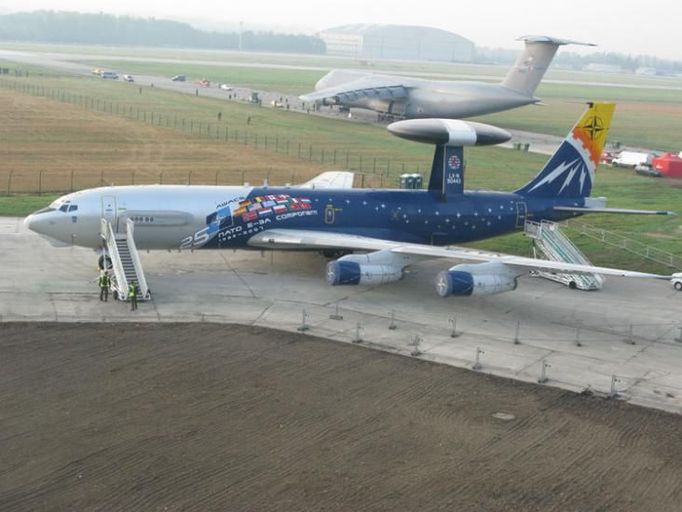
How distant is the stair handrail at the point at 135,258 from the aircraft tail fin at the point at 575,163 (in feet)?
73.8

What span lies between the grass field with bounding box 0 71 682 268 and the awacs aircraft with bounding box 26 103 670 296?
19.6 feet

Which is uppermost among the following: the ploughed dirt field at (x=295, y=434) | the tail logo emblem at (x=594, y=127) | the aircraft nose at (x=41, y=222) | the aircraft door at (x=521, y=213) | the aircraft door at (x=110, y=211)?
the tail logo emblem at (x=594, y=127)

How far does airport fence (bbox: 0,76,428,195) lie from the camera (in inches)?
3046

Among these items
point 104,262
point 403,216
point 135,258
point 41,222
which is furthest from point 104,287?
point 403,216

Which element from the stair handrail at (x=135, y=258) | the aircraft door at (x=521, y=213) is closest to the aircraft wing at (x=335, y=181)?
the aircraft door at (x=521, y=213)

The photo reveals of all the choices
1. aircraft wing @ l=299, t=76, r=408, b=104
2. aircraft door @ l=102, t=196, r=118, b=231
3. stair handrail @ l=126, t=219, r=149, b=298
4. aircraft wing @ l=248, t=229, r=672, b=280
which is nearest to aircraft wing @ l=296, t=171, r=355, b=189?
aircraft wing @ l=248, t=229, r=672, b=280

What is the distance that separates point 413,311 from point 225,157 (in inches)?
2084

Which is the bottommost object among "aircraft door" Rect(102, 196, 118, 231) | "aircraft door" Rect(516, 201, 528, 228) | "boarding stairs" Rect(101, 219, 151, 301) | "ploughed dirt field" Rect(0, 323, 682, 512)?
"ploughed dirt field" Rect(0, 323, 682, 512)

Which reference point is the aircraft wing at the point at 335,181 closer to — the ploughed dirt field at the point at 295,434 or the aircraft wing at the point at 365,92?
the ploughed dirt field at the point at 295,434

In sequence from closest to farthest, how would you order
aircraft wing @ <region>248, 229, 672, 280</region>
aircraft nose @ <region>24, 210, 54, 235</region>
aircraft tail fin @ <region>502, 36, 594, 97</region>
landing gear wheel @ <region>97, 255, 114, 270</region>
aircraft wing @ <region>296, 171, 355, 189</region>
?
aircraft wing @ <region>248, 229, 672, 280</region>, aircraft nose @ <region>24, 210, 54, 235</region>, landing gear wheel @ <region>97, 255, 114, 270</region>, aircraft wing @ <region>296, 171, 355, 189</region>, aircraft tail fin @ <region>502, 36, 594, 97</region>

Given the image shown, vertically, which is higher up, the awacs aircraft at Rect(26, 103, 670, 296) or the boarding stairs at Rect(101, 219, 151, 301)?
the awacs aircraft at Rect(26, 103, 670, 296)

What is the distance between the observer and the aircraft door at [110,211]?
156 feet

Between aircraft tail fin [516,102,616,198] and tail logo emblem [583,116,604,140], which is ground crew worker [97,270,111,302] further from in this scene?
tail logo emblem [583,116,604,140]

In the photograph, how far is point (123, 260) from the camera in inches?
1815
